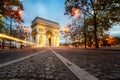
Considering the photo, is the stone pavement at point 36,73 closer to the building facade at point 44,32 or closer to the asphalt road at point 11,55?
the asphalt road at point 11,55

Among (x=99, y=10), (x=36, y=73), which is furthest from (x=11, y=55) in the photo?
(x=99, y=10)

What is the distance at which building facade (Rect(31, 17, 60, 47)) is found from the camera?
8419 centimetres

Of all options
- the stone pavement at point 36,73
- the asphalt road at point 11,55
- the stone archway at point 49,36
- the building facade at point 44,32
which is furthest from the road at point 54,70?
the stone archway at point 49,36

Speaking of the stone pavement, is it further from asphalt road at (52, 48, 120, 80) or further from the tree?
the tree

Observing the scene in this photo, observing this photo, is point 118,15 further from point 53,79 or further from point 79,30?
point 53,79

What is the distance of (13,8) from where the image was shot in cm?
2442

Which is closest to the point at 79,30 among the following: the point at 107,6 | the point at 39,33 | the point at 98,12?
the point at 98,12

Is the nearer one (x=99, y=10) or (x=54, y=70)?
(x=54, y=70)

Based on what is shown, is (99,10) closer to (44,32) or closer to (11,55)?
(11,55)

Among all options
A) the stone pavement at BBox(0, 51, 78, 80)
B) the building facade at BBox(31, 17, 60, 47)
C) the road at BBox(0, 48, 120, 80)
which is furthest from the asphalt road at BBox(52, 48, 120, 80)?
the building facade at BBox(31, 17, 60, 47)

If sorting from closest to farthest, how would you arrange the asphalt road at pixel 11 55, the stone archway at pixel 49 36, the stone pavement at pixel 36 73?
the stone pavement at pixel 36 73, the asphalt road at pixel 11 55, the stone archway at pixel 49 36

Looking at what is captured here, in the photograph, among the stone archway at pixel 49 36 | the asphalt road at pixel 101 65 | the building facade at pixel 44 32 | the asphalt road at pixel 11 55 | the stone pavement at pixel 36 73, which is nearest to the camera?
the stone pavement at pixel 36 73

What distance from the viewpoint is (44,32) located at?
Result: 88.4m

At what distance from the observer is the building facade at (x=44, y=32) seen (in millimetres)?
84188
